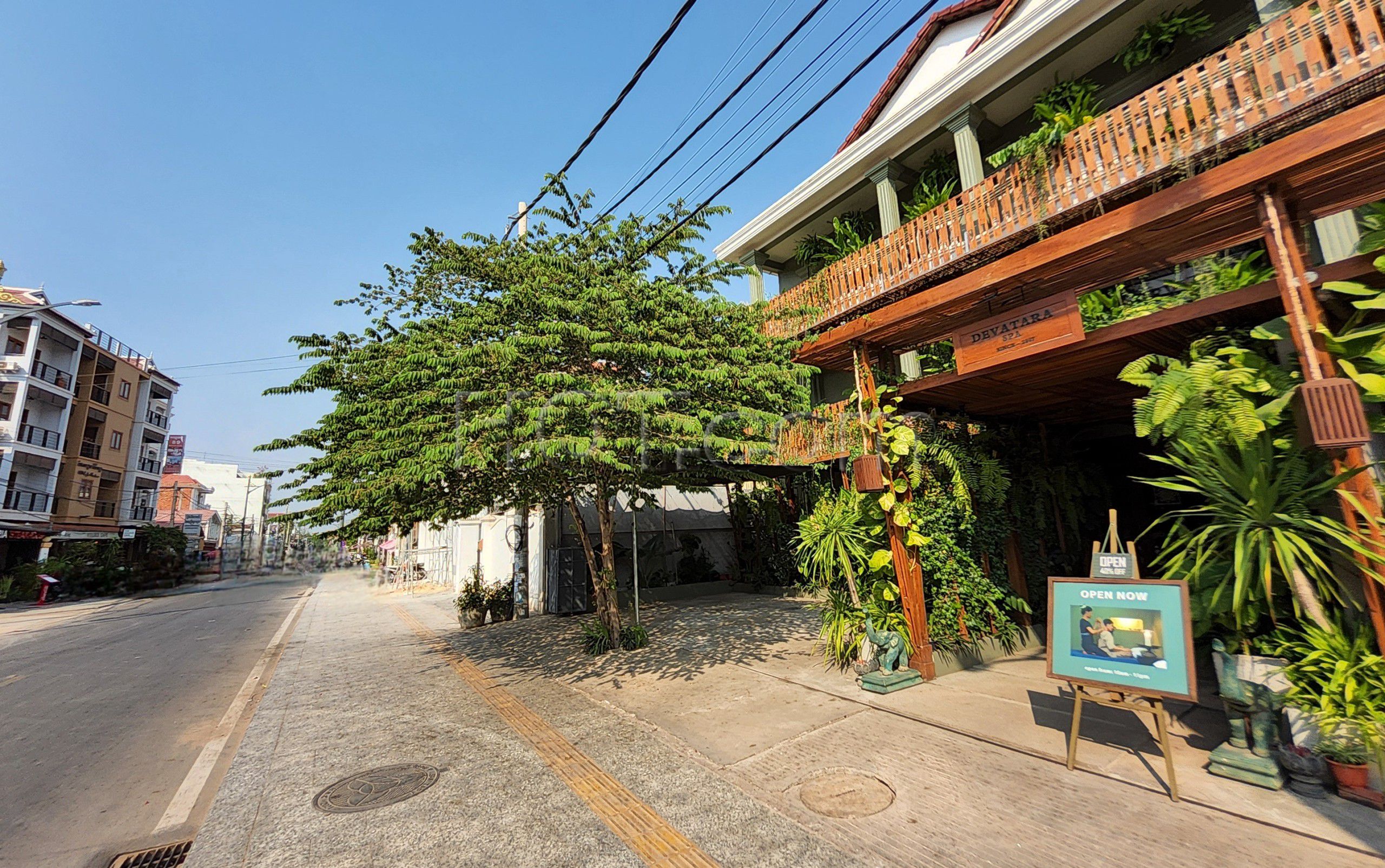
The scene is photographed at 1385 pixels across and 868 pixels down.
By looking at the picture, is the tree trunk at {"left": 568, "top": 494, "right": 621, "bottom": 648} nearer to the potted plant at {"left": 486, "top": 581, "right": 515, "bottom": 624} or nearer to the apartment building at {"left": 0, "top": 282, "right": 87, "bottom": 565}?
the potted plant at {"left": 486, "top": 581, "right": 515, "bottom": 624}

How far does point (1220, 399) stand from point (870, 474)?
3314mm

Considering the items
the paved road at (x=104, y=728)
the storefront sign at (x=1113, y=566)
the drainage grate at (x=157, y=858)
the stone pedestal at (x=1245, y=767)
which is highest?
the storefront sign at (x=1113, y=566)

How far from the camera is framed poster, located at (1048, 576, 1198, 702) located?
4.02 meters

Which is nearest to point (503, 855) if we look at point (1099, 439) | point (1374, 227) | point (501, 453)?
point (501, 453)

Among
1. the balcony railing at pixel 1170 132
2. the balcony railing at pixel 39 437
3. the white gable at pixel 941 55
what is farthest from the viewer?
the balcony railing at pixel 39 437

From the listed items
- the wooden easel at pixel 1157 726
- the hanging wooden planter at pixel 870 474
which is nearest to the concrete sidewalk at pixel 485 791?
the wooden easel at pixel 1157 726

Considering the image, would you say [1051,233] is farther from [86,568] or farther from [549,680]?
[86,568]

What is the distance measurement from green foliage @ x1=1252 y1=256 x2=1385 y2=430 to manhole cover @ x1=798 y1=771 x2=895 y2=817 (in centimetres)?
416

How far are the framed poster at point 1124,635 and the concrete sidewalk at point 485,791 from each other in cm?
238

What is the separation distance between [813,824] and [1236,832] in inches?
97.6

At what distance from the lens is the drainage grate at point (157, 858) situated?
403cm

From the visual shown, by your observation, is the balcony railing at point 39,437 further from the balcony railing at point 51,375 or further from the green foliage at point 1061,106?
the green foliage at point 1061,106

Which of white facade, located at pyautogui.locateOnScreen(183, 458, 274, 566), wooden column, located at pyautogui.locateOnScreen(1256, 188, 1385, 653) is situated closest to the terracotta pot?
wooden column, located at pyautogui.locateOnScreen(1256, 188, 1385, 653)

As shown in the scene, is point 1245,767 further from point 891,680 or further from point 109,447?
point 109,447
